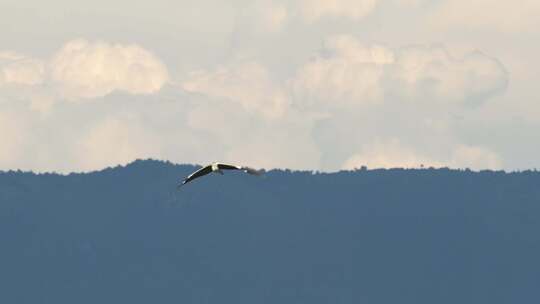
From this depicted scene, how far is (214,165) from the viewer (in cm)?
7362

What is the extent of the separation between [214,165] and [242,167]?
15.2 feet

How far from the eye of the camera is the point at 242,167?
69.2 meters

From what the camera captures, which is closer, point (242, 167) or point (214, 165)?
point (242, 167)
